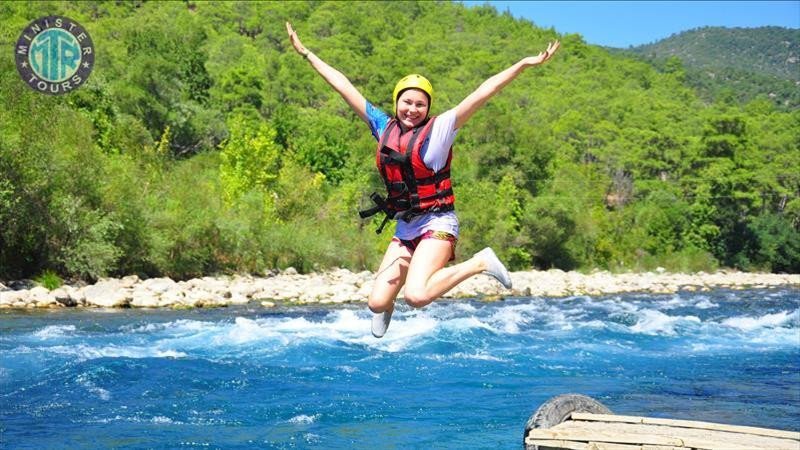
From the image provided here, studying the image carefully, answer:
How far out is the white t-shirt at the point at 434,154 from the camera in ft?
22.1

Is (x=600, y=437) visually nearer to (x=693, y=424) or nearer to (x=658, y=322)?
(x=693, y=424)

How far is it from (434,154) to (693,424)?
2.64 m

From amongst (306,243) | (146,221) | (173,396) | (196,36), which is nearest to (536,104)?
(196,36)

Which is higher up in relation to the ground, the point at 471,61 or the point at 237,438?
the point at 471,61

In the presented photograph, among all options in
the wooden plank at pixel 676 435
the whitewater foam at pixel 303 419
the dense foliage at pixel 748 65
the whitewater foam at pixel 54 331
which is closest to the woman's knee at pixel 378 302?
the wooden plank at pixel 676 435

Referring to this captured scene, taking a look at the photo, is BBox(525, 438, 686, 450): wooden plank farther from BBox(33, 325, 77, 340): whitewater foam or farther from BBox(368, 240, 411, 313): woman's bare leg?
BBox(33, 325, 77, 340): whitewater foam

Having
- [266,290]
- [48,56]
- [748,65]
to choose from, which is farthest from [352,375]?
[748,65]

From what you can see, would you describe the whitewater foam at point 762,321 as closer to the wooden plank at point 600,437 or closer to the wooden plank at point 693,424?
the wooden plank at point 693,424

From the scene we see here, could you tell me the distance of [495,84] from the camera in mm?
6625

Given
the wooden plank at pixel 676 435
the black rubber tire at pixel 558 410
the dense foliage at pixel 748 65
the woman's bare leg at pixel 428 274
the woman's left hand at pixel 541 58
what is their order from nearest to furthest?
the wooden plank at pixel 676 435 → the woman's left hand at pixel 541 58 → the black rubber tire at pixel 558 410 → the woman's bare leg at pixel 428 274 → the dense foliage at pixel 748 65

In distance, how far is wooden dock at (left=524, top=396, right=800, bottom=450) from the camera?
565 centimetres

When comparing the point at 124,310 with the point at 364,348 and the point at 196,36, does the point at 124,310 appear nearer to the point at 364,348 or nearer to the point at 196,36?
the point at 364,348

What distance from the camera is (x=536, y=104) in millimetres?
88500

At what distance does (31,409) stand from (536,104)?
81030 mm
